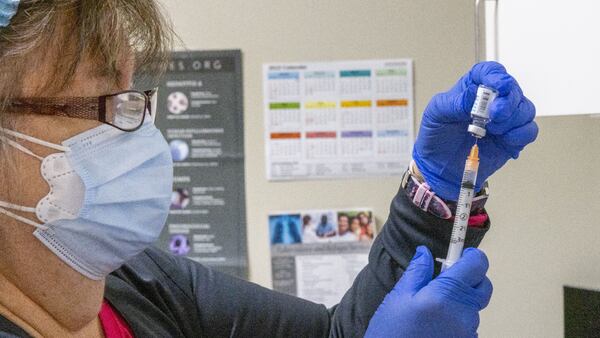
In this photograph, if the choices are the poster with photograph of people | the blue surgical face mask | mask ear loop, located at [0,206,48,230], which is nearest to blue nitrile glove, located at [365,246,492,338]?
the blue surgical face mask

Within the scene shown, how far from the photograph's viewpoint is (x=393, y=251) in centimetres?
93

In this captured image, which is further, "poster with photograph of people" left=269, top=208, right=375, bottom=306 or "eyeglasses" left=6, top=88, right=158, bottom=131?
"poster with photograph of people" left=269, top=208, right=375, bottom=306

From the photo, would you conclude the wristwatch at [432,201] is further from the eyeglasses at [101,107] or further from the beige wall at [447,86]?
the beige wall at [447,86]

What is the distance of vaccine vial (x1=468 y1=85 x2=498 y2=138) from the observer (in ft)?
2.65

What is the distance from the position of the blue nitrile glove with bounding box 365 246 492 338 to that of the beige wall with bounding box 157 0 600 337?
78 centimetres

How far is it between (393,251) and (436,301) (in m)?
0.13

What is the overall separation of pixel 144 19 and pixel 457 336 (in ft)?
1.89

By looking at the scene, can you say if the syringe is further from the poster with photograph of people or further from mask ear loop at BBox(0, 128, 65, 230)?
the poster with photograph of people

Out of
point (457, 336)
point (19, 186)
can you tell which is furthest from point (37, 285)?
point (457, 336)

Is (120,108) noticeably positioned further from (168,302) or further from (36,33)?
(168,302)

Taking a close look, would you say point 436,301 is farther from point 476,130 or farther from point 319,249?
point 319,249

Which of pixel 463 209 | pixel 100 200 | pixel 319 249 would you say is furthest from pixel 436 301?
pixel 319 249

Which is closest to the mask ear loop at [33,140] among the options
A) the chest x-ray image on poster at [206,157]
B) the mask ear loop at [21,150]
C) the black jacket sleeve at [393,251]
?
the mask ear loop at [21,150]

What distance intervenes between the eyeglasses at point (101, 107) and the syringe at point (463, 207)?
428mm
